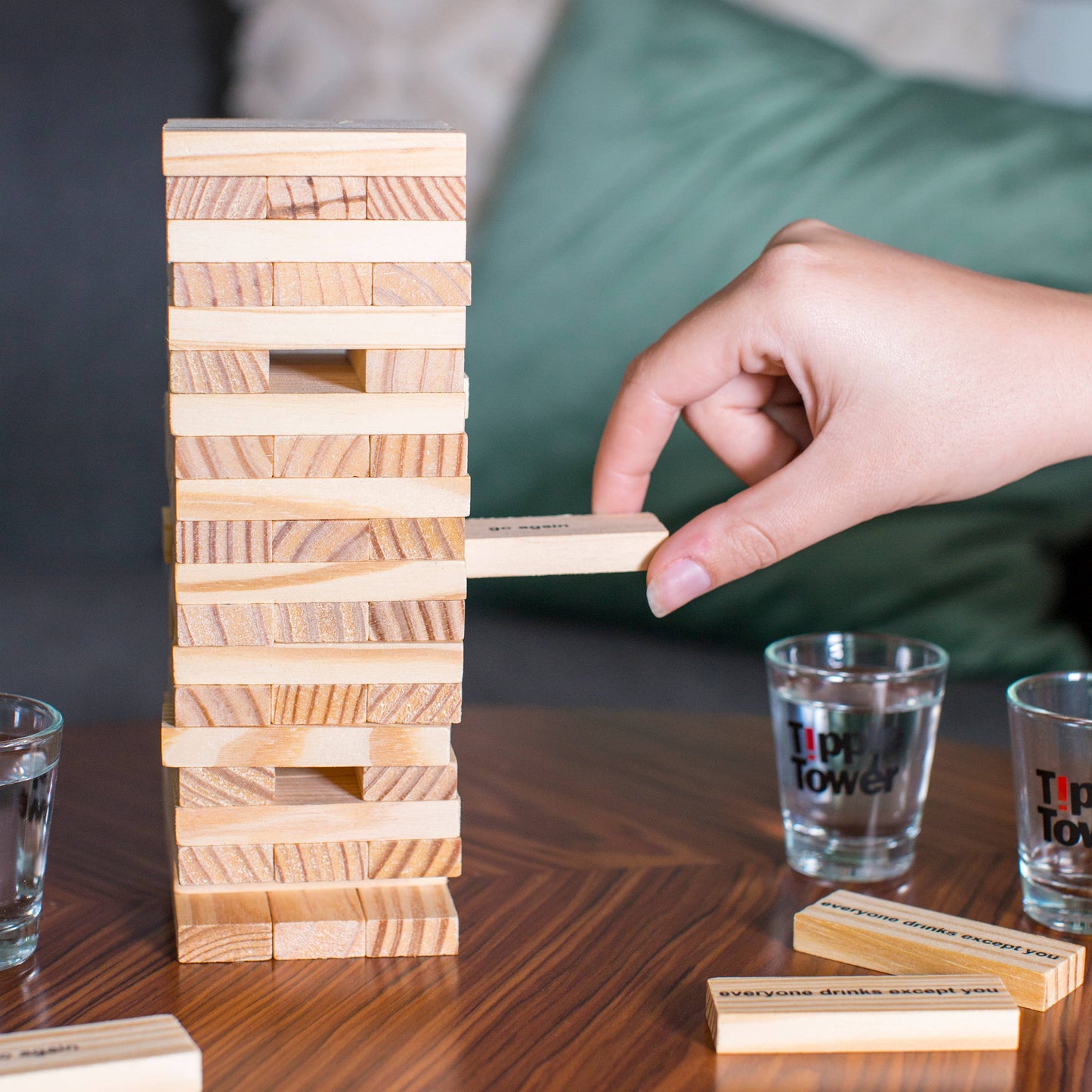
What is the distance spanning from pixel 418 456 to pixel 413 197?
13 centimetres

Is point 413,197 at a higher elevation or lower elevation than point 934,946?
higher

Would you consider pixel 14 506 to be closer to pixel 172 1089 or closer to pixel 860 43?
pixel 860 43

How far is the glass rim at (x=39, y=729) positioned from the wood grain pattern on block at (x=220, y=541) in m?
0.11

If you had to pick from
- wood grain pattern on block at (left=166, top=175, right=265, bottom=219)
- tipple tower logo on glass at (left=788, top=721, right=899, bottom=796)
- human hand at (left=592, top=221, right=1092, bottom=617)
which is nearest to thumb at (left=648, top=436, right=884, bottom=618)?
human hand at (left=592, top=221, right=1092, bottom=617)

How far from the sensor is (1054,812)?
0.73 m

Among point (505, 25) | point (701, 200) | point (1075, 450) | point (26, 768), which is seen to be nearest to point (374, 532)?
point (26, 768)

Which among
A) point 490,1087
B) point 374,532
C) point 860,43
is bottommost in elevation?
point 490,1087

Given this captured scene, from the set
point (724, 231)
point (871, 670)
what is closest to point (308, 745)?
point (871, 670)

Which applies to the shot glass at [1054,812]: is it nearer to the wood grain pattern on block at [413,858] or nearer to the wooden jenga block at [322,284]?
the wood grain pattern on block at [413,858]

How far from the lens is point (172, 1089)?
56 cm

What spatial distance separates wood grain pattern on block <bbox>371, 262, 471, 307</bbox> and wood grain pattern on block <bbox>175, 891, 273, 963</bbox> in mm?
315

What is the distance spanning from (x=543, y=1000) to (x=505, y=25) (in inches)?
68.0

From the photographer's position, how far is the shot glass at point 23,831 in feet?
2.19

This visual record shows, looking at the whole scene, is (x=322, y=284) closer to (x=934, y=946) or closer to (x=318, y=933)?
(x=318, y=933)
